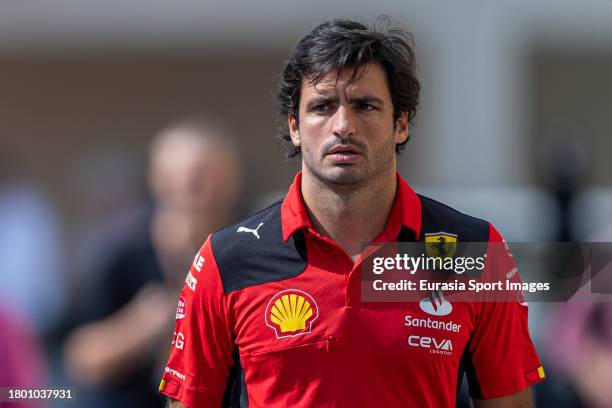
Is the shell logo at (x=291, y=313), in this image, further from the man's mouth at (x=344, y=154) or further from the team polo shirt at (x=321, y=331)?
the man's mouth at (x=344, y=154)

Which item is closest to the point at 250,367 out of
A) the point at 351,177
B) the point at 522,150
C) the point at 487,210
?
the point at 351,177

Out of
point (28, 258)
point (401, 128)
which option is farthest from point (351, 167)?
point (28, 258)

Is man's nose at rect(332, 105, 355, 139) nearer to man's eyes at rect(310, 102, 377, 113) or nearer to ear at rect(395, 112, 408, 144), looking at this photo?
man's eyes at rect(310, 102, 377, 113)

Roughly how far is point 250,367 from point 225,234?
0.45 meters

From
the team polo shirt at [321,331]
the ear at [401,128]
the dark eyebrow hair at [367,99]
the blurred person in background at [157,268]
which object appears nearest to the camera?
the team polo shirt at [321,331]

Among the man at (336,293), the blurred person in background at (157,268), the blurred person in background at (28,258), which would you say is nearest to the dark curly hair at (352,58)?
the man at (336,293)

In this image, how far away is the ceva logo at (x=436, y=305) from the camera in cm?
342

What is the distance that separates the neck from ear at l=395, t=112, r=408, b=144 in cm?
15

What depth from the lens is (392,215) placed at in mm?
3551

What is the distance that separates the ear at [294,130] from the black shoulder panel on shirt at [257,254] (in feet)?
0.78

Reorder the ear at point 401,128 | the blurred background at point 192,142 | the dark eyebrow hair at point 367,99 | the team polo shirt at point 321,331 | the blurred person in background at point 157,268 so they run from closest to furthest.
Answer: the team polo shirt at point 321,331
the dark eyebrow hair at point 367,99
the ear at point 401,128
the blurred person in background at point 157,268
the blurred background at point 192,142

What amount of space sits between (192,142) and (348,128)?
0.94 m

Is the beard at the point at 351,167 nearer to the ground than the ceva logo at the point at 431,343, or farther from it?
farther from it

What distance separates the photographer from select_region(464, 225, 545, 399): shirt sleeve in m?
3.47
